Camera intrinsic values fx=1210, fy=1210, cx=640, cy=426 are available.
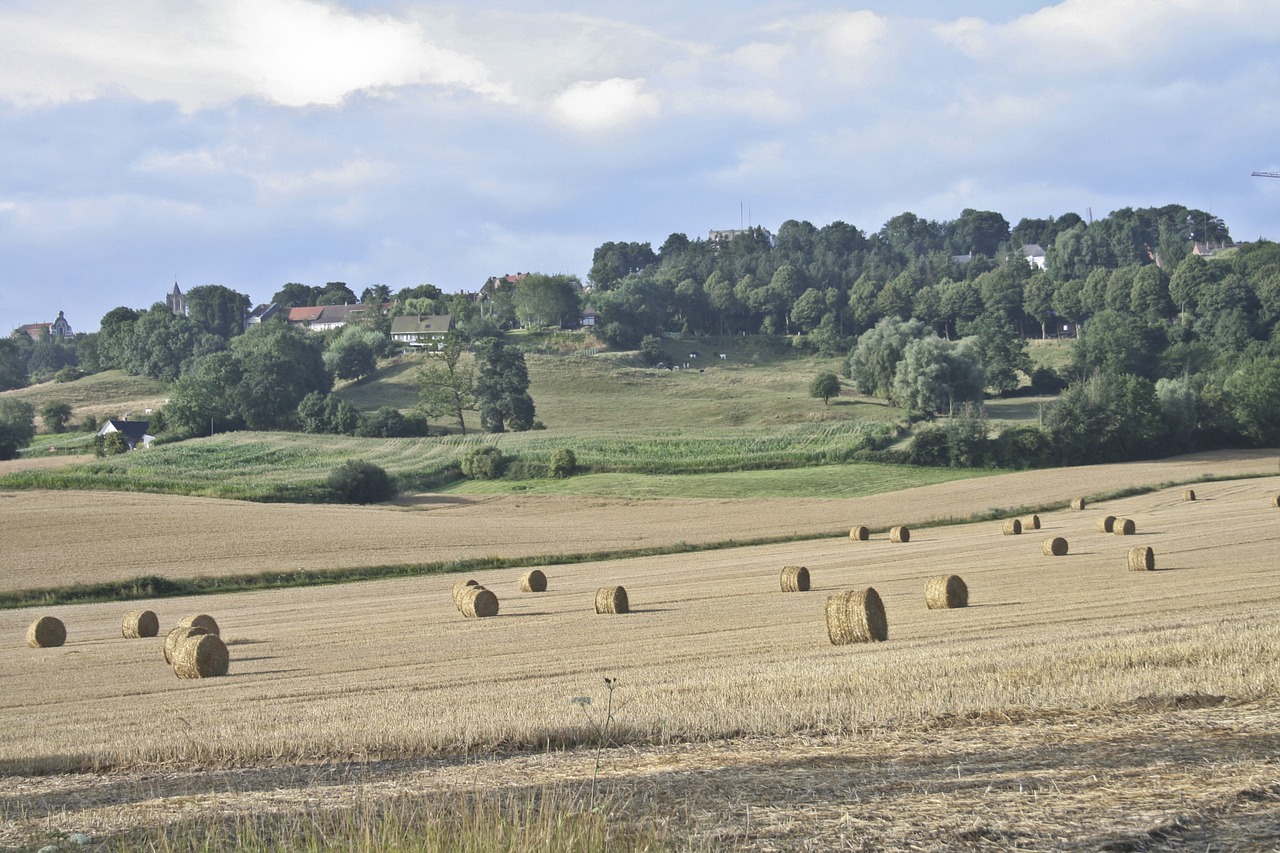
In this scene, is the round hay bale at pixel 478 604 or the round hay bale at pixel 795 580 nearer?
the round hay bale at pixel 478 604

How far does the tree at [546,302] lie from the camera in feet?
516

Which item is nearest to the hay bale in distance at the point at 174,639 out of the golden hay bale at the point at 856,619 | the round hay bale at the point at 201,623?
the round hay bale at the point at 201,623

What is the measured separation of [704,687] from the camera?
13.4m

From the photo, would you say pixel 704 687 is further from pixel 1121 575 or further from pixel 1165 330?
pixel 1165 330

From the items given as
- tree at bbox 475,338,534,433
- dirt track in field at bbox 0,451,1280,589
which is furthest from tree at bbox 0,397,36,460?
dirt track in field at bbox 0,451,1280,589

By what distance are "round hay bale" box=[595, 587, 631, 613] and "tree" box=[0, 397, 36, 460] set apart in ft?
247

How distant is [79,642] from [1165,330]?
117172 mm

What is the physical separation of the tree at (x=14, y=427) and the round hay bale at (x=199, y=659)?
255 ft

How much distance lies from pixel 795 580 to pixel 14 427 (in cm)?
8370

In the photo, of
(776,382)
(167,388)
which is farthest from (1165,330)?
(167,388)

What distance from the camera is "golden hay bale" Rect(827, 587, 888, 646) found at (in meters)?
18.3

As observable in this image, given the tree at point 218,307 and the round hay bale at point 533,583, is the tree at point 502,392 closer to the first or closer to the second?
the round hay bale at point 533,583

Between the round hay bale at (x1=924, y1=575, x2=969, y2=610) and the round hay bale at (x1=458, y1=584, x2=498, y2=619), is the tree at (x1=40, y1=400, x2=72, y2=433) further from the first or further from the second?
the round hay bale at (x1=924, y1=575, x2=969, y2=610)

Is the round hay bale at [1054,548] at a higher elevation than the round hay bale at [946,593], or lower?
lower
